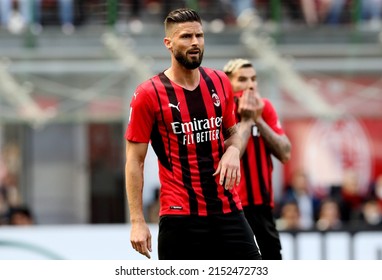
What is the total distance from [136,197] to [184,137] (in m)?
0.39

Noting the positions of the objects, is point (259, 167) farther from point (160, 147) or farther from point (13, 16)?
point (13, 16)

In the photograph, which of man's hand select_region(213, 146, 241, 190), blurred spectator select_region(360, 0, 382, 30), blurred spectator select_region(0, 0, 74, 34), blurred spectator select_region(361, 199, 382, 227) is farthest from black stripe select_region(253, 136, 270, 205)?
blurred spectator select_region(360, 0, 382, 30)

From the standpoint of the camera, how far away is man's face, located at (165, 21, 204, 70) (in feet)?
19.0

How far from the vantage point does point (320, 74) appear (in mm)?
15133

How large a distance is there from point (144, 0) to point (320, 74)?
2.52m

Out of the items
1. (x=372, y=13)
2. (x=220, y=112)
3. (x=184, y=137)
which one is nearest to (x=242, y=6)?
(x=372, y=13)

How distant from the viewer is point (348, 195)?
14289 millimetres

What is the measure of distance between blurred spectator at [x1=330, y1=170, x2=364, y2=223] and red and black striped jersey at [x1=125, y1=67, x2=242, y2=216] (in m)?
6.91

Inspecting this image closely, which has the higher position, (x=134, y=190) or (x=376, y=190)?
(x=134, y=190)

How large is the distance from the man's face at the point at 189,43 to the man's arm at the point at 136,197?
0.49 metres

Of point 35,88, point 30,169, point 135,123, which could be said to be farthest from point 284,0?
point 135,123

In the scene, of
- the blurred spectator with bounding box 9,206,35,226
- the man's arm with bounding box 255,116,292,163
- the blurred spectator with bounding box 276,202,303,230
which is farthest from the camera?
the blurred spectator with bounding box 9,206,35,226

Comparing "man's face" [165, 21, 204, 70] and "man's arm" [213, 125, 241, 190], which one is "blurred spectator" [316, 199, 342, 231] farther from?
"man's face" [165, 21, 204, 70]

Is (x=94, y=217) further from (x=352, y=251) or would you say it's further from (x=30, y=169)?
(x=352, y=251)
